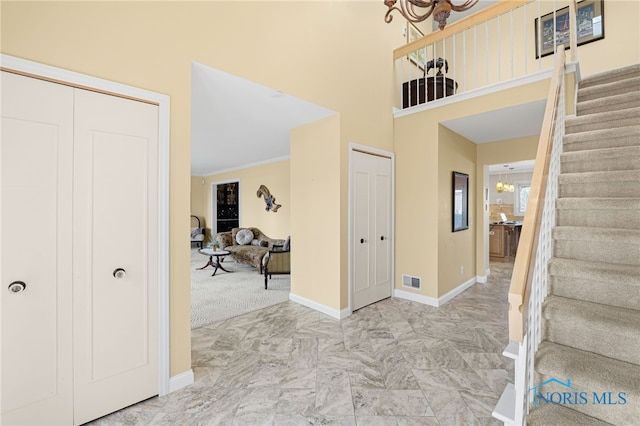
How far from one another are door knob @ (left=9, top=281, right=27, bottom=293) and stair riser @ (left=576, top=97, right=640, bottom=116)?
4.79 m

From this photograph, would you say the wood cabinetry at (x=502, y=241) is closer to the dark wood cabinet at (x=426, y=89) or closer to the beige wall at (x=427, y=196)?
the beige wall at (x=427, y=196)

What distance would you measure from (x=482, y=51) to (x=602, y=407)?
255 inches

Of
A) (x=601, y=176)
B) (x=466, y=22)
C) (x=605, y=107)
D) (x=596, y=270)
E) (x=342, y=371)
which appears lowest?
(x=342, y=371)

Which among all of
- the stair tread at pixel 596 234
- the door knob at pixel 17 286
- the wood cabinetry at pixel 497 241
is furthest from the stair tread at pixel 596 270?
the wood cabinetry at pixel 497 241

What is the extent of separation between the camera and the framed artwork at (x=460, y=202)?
426cm

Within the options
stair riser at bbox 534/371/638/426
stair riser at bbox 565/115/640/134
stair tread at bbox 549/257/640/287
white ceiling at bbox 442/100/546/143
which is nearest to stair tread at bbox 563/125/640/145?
stair riser at bbox 565/115/640/134

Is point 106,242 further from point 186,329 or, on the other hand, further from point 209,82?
point 209,82

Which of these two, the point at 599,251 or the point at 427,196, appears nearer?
the point at 599,251

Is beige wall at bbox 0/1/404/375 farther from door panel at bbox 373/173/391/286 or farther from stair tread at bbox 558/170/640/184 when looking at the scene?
stair tread at bbox 558/170/640/184

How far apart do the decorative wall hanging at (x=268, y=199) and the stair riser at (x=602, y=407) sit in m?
5.80

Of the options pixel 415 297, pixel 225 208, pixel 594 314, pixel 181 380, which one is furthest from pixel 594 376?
pixel 225 208

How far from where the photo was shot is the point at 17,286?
60.2 inches

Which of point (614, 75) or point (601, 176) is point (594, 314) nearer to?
point (601, 176)

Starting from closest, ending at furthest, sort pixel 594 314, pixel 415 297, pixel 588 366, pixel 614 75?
pixel 588 366 < pixel 594 314 < pixel 614 75 < pixel 415 297
